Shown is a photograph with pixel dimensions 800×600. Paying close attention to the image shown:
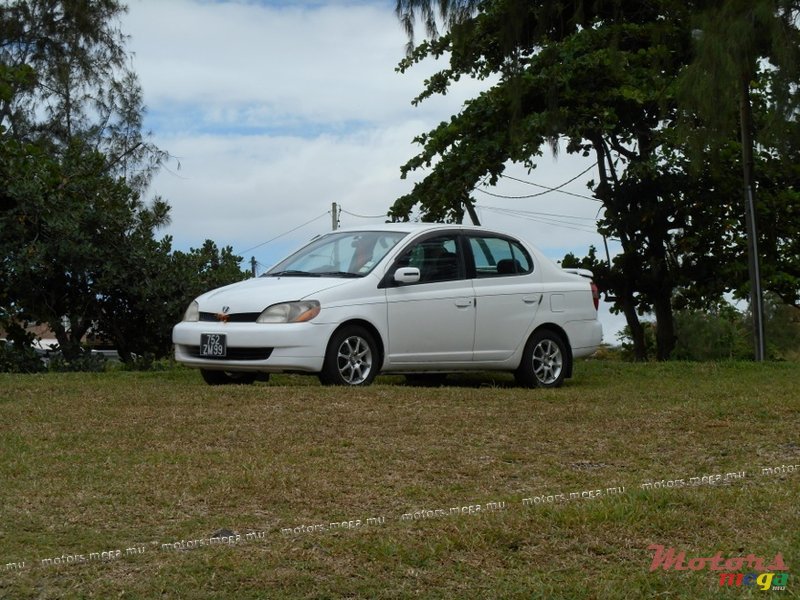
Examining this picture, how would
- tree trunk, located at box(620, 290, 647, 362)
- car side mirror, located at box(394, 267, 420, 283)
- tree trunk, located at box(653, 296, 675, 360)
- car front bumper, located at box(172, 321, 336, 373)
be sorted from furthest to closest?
tree trunk, located at box(620, 290, 647, 362) → tree trunk, located at box(653, 296, 675, 360) → car side mirror, located at box(394, 267, 420, 283) → car front bumper, located at box(172, 321, 336, 373)

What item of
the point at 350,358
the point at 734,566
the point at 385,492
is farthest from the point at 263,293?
the point at 734,566

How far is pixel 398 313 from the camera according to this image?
12.3 metres

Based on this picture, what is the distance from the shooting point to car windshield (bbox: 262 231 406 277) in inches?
492

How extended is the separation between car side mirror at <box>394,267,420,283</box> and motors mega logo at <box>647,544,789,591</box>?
7024mm

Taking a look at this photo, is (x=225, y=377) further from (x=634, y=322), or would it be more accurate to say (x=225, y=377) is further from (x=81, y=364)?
(x=634, y=322)

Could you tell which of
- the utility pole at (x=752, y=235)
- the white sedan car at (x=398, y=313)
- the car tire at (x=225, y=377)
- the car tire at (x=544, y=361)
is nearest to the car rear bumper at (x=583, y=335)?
the white sedan car at (x=398, y=313)

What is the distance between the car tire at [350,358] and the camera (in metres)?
11.8

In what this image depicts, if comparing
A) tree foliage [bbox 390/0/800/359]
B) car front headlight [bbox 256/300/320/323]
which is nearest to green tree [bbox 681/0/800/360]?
tree foliage [bbox 390/0/800/359]

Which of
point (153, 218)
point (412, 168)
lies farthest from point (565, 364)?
point (412, 168)

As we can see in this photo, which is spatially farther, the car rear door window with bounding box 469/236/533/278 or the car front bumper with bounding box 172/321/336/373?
the car rear door window with bounding box 469/236/533/278

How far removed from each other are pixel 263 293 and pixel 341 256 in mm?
1138

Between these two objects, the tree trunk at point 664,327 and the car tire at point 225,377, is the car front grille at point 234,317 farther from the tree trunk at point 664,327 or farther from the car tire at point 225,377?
the tree trunk at point 664,327

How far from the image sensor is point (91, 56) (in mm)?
42094

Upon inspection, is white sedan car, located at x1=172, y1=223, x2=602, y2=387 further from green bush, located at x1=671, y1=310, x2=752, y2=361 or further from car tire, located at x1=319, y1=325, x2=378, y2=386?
green bush, located at x1=671, y1=310, x2=752, y2=361
